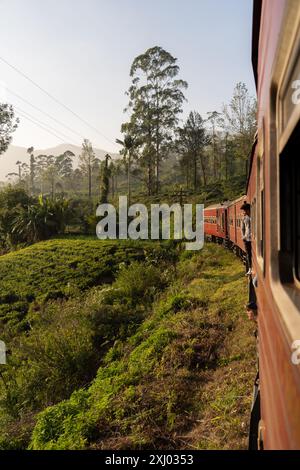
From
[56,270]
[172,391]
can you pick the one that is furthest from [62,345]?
[56,270]

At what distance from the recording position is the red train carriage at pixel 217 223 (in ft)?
62.7

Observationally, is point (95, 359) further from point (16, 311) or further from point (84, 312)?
point (16, 311)

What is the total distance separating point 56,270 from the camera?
72.9 ft

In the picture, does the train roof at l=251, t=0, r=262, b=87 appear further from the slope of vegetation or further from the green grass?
the green grass

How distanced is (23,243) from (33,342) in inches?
963

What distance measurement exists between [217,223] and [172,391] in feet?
54.1

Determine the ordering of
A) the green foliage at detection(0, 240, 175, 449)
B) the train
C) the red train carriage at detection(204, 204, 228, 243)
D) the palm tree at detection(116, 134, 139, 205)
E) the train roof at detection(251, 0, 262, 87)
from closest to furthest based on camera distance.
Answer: the train, the train roof at detection(251, 0, 262, 87), the green foliage at detection(0, 240, 175, 449), the red train carriage at detection(204, 204, 228, 243), the palm tree at detection(116, 134, 139, 205)

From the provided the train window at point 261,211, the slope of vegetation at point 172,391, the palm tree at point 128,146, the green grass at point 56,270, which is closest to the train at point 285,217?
the train window at point 261,211

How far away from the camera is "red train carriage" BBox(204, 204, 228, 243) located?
19.1m

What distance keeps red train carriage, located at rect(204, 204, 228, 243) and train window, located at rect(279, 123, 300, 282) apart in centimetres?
1712

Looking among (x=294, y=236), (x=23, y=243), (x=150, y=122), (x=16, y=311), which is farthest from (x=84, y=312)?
(x=150, y=122)

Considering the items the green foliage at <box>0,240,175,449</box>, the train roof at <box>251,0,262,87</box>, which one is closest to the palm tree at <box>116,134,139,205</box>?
the green foliage at <box>0,240,175,449</box>

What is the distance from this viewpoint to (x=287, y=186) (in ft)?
5.05

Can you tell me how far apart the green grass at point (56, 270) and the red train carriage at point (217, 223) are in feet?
12.5
